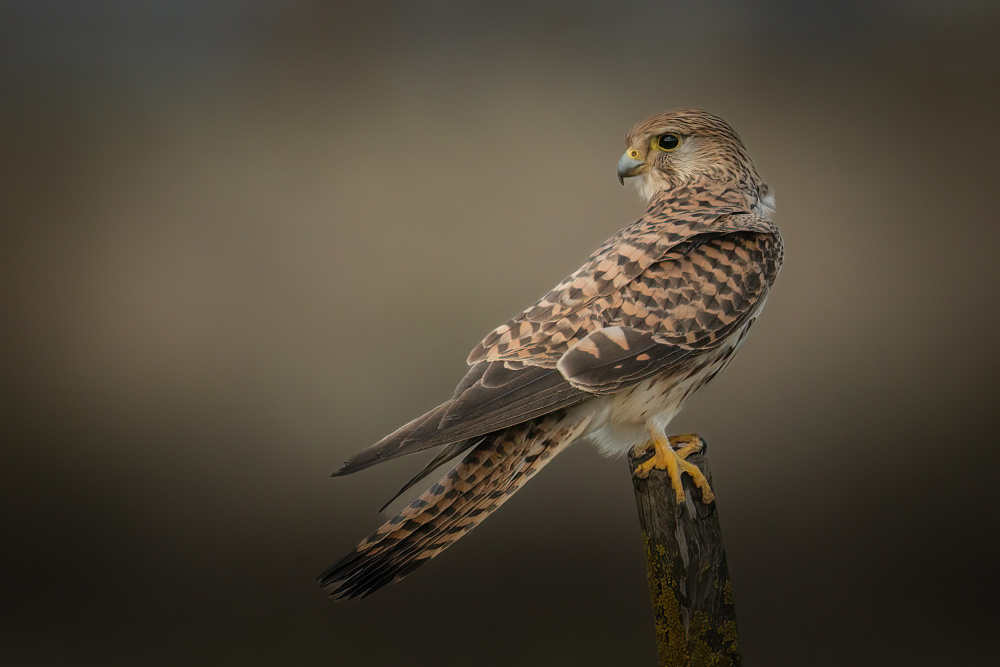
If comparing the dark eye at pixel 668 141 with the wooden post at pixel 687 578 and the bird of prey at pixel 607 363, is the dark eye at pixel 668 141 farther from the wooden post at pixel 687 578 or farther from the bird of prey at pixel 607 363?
the wooden post at pixel 687 578

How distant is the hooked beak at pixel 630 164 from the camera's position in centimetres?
216

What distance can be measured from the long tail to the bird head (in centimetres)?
76

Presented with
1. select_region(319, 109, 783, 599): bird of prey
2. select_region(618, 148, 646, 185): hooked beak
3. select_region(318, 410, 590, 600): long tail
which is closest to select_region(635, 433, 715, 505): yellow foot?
select_region(319, 109, 783, 599): bird of prey

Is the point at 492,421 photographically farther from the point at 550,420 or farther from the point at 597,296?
the point at 597,296

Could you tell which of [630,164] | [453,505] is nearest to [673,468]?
[453,505]

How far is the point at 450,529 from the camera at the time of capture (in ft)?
5.14

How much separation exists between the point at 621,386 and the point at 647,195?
816 millimetres

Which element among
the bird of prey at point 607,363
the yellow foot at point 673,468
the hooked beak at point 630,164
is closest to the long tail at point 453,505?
the bird of prey at point 607,363

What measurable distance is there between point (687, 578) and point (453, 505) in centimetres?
55

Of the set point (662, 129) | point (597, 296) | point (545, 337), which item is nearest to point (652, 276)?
point (597, 296)

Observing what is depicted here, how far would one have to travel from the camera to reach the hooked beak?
2.16 metres

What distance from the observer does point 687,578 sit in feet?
5.87

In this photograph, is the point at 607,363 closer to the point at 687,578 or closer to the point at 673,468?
the point at 673,468

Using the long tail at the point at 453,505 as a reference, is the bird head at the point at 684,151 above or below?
above
